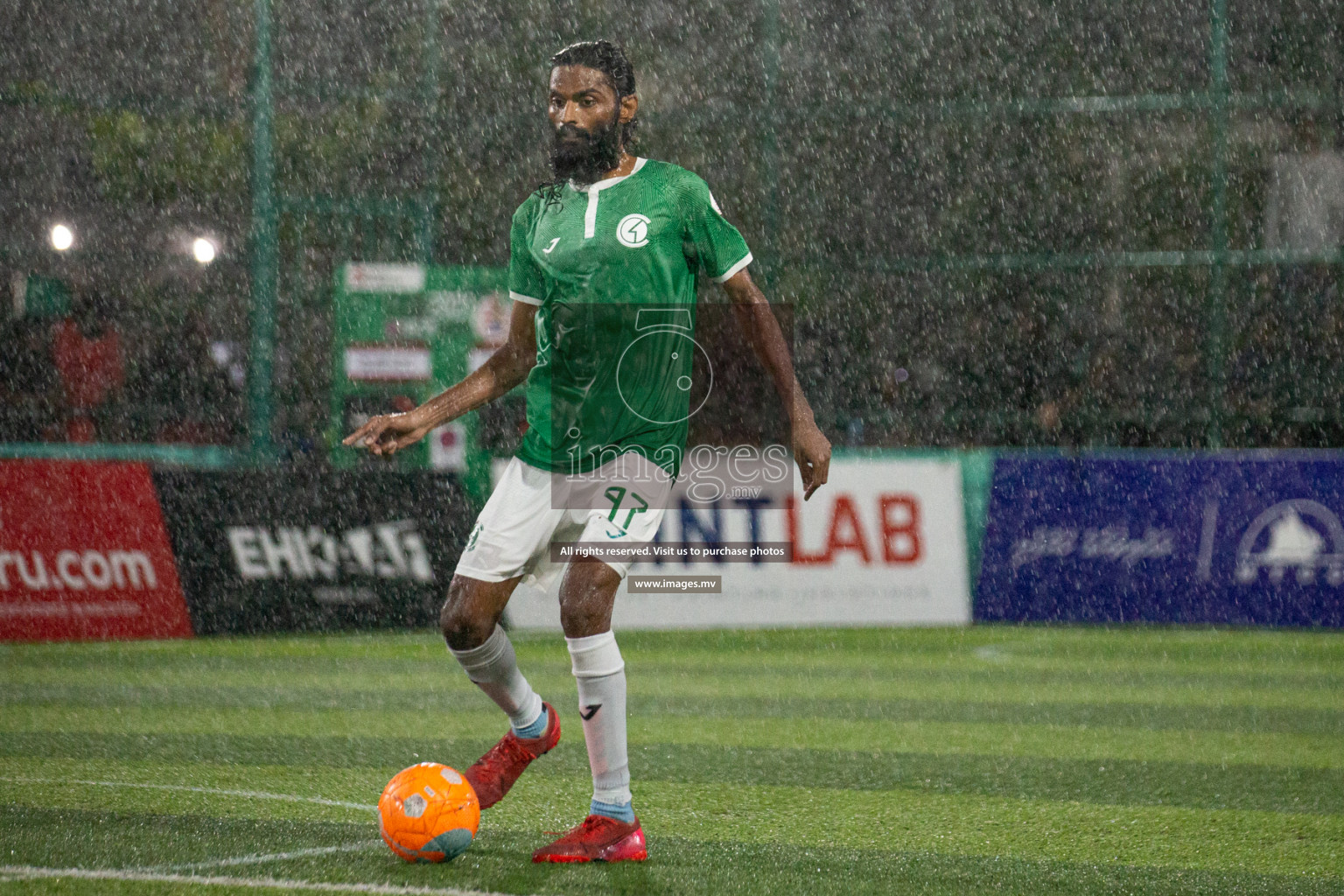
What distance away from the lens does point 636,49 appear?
19250 millimetres

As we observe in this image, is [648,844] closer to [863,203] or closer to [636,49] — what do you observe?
[863,203]

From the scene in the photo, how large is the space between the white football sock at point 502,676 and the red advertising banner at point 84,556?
7.20 metres

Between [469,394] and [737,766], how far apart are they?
2545mm

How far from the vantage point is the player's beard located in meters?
4.72

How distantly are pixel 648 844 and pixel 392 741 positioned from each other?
8.16 feet

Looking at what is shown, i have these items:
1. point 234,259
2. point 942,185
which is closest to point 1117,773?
point 942,185

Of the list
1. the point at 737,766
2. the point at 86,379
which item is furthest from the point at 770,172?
the point at 737,766

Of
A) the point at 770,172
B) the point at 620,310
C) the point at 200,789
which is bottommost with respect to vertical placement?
the point at 200,789

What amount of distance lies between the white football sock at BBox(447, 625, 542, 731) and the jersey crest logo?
123 cm

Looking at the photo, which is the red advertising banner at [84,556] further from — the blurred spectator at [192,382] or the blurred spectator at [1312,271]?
the blurred spectator at [1312,271]

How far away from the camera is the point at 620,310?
4672 millimetres

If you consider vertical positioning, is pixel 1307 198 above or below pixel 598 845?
above

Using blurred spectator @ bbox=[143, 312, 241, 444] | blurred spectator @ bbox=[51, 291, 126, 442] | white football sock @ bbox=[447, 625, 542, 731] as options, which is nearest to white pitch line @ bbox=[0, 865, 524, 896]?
white football sock @ bbox=[447, 625, 542, 731]

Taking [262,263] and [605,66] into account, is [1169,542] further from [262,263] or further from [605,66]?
[605,66]
